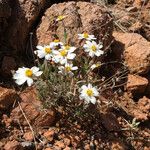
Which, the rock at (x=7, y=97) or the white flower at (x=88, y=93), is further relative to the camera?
the rock at (x=7, y=97)

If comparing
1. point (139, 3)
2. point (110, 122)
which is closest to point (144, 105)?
point (110, 122)

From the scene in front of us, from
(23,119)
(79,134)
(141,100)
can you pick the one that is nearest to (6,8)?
(23,119)

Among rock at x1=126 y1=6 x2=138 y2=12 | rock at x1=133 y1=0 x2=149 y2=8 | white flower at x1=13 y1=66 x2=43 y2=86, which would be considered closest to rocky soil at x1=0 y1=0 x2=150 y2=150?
white flower at x1=13 y1=66 x2=43 y2=86

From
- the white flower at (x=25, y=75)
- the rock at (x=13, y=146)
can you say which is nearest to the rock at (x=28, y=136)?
the rock at (x=13, y=146)

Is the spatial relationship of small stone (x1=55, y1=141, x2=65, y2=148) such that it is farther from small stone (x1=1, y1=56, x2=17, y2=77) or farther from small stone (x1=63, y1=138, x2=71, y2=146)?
small stone (x1=1, y1=56, x2=17, y2=77)

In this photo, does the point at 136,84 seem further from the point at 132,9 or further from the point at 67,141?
the point at 132,9

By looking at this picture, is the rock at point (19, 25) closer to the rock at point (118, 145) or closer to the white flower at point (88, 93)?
the white flower at point (88, 93)

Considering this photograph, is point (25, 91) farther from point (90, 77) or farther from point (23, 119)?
point (90, 77)

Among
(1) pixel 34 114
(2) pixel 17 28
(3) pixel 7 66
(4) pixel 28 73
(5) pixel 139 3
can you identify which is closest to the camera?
(4) pixel 28 73
